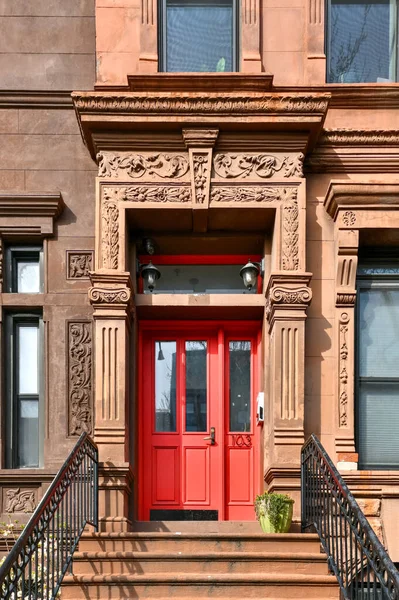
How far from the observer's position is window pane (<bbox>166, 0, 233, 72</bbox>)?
9609 mm

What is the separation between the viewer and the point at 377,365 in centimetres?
930

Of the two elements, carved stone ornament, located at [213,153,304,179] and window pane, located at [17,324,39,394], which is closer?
carved stone ornament, located at [213,153,304,179]

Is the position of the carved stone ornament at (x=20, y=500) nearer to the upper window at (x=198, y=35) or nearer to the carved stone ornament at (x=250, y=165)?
the carved stone ornament at (x=250, y=165)

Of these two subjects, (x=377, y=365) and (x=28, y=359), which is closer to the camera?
(x=377, y=365)

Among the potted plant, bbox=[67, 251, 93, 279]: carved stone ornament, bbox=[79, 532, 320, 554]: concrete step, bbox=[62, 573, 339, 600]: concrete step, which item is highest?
bbox=[67, 251, 93, 279]: carved stone ornament

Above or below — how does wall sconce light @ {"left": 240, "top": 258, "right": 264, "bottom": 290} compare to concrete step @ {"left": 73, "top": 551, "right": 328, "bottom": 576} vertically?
above

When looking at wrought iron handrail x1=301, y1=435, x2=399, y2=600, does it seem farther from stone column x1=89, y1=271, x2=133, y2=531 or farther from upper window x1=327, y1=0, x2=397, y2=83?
upper window x1=327, y1=0, x2=397, y2=83

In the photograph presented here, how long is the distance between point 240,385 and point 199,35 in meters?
3.76

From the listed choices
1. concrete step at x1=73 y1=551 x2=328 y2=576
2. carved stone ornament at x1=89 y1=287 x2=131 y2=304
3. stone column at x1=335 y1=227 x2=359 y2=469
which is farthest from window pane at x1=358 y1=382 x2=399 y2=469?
carved stone ornament at x1=89 y1=287 x2=131 y2=304

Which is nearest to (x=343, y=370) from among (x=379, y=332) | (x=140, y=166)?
(x=379, y=332)

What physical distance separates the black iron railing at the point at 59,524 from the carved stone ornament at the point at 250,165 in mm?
2993

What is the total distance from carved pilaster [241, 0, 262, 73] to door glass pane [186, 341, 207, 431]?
300 centimetres

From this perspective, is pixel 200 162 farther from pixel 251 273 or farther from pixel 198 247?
pixel 251 273

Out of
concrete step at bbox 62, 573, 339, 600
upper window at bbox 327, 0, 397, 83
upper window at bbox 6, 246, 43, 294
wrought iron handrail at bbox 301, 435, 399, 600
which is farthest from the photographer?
upper window at bbox 327, 0, 397, 83
